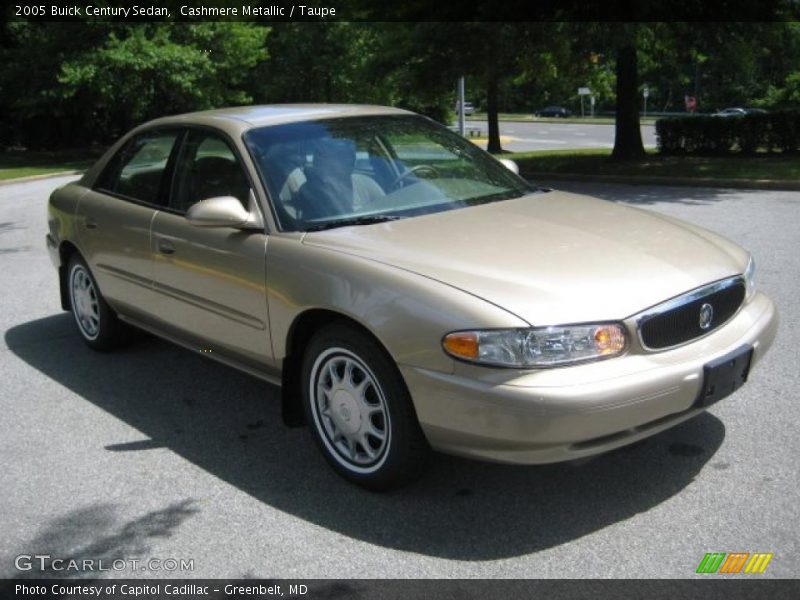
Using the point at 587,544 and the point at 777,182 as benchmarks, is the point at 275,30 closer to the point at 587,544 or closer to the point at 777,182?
the point at 777,182

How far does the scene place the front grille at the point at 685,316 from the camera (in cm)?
A: 347

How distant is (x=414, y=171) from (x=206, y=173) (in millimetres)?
1149

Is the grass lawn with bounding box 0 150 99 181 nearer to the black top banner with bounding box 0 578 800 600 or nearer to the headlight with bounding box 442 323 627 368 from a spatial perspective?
the black top banner with bounding box 0 578 800 600

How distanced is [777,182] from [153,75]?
20.7m

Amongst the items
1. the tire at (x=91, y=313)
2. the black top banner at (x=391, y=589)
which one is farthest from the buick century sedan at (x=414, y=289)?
the black top banner at (x=391, y=589)

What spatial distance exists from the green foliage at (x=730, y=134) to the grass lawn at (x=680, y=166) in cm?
50

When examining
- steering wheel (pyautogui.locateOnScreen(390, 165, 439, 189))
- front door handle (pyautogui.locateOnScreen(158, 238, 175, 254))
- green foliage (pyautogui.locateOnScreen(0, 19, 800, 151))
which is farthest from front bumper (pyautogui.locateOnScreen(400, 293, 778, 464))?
green foliage (pyautogui.locateOnScreen(0, 19, 800, 151))

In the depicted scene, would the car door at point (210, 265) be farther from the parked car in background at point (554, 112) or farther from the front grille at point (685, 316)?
the parked car in background at point (554, 112)

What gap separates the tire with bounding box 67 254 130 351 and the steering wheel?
2342mm

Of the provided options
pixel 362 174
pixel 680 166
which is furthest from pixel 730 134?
pixel 362 174

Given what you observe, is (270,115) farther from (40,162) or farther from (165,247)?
(40,162)

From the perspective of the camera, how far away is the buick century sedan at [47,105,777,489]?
10.9 feet

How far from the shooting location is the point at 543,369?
3.29 meters

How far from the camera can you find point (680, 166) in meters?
17.4
